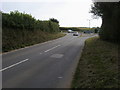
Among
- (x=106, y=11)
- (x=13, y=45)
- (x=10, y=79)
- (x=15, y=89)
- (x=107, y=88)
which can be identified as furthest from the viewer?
(x=106, y=11)

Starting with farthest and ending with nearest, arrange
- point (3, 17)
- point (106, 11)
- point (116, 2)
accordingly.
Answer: point (106, 11)
point (3, 17)
point (116, 2)

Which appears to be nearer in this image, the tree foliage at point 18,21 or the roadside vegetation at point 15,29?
the roadside vegetation at point 15,29

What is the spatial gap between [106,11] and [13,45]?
43.1 ft

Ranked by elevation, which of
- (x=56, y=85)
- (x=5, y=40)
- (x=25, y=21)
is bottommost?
(x=56, y=85)

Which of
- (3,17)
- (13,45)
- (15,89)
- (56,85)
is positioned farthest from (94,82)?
(3,17)

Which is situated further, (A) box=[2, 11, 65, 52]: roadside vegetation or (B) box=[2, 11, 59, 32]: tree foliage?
(B) box=[2, 11, 59, 32]: tree foliage

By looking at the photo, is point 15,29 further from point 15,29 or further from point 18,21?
point 18,21

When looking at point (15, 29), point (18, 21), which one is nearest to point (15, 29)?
point (15, 29)

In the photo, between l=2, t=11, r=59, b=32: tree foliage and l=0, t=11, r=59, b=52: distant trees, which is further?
l=2, t=11, r=59, b=32: tree foliage

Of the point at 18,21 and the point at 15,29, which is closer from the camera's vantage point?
the point at 15,29

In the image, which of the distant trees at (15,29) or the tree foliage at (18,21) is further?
the tree foliage at (18,21)

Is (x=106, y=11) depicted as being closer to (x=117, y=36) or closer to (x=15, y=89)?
(x=117, y=36)

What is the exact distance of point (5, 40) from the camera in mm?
23094

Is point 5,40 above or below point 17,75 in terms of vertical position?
above
